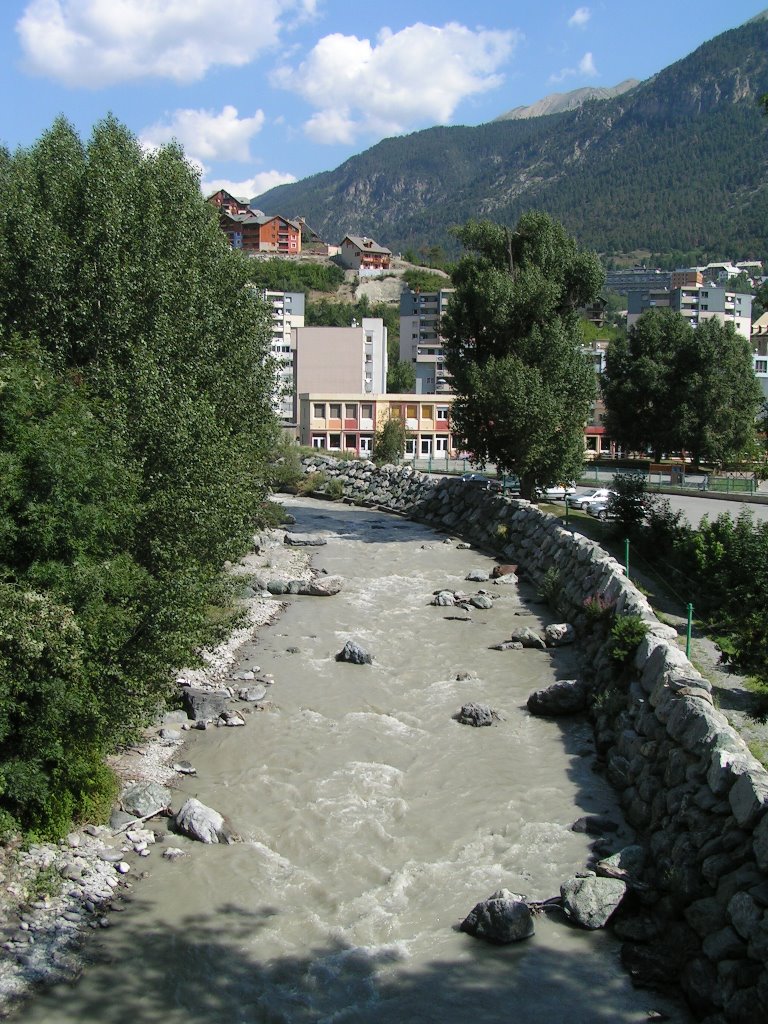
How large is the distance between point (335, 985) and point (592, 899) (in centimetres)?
322

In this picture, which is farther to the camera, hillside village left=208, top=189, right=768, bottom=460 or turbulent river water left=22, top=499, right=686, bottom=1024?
hillside village left=208, top=189, right=768, bottom=460

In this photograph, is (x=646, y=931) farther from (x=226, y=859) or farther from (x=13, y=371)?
(x=13, y=371)

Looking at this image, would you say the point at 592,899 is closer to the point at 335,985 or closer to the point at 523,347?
the point at 335,985

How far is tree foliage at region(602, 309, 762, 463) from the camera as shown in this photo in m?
64.2

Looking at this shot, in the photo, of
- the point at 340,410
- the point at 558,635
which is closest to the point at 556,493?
the point at 558,635

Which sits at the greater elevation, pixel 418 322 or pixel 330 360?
pixel 418 322

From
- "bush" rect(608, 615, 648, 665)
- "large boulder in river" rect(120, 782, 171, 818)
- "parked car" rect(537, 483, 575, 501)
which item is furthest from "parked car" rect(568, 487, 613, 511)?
"large boulder in river" rect(120, 782, 171, 818)

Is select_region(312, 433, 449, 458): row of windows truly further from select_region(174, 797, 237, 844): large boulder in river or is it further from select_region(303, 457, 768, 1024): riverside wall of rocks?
select_region(174, 797, 237, 844): large boulder in river

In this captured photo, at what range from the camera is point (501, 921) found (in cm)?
1102

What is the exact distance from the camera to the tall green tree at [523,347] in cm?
3888

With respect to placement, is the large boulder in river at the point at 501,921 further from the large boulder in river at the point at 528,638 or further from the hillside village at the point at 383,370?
the hillside village at the point at 383,370

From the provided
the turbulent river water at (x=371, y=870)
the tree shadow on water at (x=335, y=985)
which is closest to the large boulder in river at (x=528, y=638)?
the turbulent river water at (x=371, y=870)

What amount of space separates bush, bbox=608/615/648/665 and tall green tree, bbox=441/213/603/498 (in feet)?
70.4

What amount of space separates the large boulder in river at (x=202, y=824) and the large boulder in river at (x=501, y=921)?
3865mm
